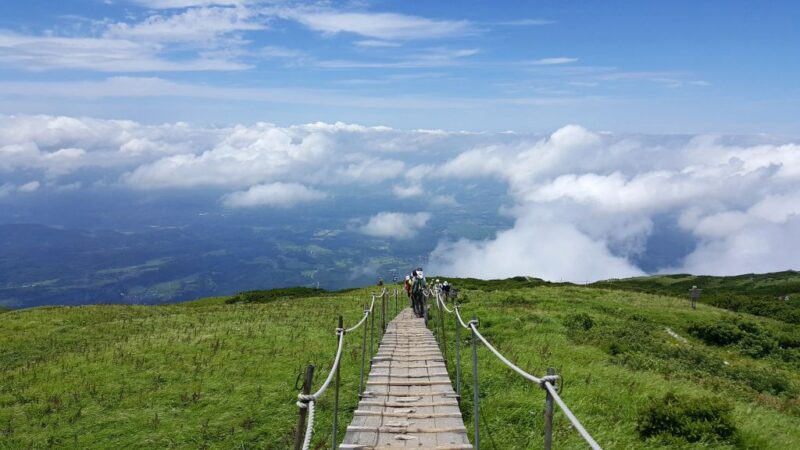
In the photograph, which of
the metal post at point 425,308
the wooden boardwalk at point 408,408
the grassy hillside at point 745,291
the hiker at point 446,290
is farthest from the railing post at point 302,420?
the grassy hillside at point 745,291

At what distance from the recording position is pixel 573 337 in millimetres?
21953

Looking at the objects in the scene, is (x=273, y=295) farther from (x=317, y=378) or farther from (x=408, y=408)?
(x=408, y=408)

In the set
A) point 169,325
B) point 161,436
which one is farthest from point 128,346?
point 161,436

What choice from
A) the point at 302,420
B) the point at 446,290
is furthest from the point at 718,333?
the point at 302,420

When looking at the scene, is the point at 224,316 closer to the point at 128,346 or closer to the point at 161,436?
the point at 128,346

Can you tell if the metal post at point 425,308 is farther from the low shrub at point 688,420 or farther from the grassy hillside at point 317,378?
the low shrub at point 688,420

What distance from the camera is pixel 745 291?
287 ft

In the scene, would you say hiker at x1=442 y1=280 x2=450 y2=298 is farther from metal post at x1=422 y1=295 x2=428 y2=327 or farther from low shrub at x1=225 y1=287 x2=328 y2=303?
low shrub at x1=225 y1=287 x2=328 y2=303

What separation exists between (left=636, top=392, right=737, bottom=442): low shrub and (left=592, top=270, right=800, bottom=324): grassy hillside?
35372 millimetres

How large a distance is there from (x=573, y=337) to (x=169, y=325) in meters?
22.7

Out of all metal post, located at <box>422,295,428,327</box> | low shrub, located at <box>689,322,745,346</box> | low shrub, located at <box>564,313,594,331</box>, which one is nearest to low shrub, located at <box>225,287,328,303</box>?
metal post, located at <box>422,295,428,327</box>

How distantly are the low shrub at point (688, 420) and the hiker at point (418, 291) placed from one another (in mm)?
17215

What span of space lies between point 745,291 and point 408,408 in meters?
97.7

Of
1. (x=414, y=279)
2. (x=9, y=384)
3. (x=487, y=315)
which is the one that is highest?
(x=414, y=279)
